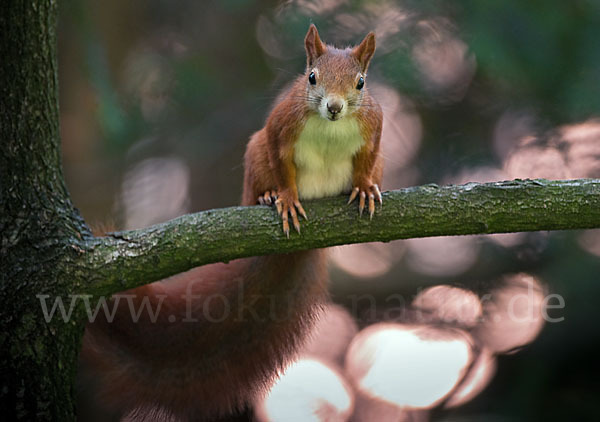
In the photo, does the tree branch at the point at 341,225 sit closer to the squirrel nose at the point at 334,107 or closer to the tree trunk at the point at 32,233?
the tree trunk at the point at 32,233

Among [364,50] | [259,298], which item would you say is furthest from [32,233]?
[364,50]

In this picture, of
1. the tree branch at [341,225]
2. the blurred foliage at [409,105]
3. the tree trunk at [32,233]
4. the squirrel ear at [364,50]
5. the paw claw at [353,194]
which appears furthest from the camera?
the blurred foliage at [409,105]

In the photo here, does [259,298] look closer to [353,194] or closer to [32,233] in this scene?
[353,194]

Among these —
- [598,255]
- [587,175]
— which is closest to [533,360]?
[598,255]

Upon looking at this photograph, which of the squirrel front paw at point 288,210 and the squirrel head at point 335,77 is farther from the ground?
the squirrel head at point 335,77

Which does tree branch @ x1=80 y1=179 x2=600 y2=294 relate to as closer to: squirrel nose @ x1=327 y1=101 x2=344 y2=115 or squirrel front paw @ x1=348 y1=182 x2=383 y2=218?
squirrel front paw @ x1=348 y1=182 x2=383 y2=218

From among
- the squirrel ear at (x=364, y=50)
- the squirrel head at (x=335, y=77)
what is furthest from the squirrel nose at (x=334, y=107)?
the squirrel ear at (x=364, y=50)
